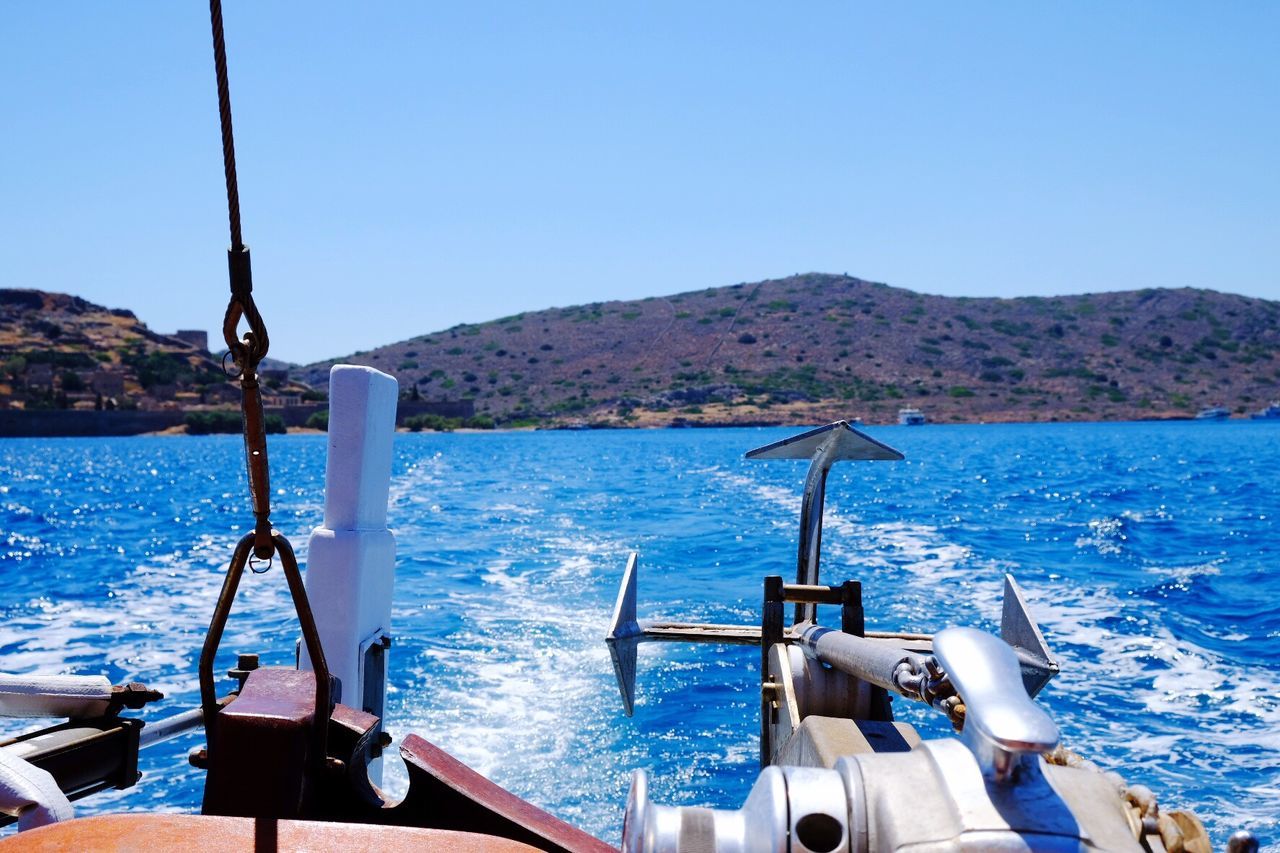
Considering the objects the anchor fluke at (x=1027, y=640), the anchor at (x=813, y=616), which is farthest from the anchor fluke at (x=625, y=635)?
the anchor fluke at (x=1027, y=640)

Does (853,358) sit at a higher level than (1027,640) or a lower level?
higher

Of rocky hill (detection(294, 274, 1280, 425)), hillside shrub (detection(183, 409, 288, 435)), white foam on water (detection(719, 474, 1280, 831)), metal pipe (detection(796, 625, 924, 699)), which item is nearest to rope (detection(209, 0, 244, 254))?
metal pipe (detection(796, 625, 924, 699))

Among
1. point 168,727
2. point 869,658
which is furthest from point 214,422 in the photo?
point 869,658

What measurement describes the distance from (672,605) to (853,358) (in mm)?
97252

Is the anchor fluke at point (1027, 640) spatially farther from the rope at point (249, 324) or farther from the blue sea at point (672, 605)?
the rope at point (249, 324)

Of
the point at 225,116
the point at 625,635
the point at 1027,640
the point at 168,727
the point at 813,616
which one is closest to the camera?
the point at 225,116

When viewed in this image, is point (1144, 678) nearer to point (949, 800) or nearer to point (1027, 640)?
point (1027, 640)

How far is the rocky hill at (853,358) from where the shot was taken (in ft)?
317

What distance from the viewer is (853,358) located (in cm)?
10750

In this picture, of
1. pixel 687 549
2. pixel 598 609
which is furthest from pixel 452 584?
pixel 687 549

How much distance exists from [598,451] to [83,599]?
46504mm

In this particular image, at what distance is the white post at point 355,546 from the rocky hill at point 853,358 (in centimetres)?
8559

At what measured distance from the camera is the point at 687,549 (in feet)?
60.5

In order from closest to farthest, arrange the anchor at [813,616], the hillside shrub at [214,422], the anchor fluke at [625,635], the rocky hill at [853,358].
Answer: the anchor at [813,616] < the anchor fluke at [625,635] < the hillside shrub at [214,422] < the rocky hill at [853,358]
